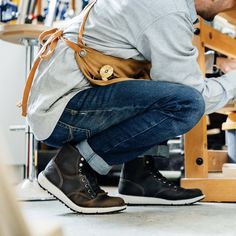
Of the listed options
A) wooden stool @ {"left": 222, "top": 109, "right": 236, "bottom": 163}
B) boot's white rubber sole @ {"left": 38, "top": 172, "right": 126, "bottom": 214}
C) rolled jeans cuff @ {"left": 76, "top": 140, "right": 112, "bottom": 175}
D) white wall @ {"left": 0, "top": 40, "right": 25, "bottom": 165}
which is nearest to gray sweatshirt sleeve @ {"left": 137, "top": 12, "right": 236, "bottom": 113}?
rolled jeans cuff @ {"left": 76, "top": 140, "right": 112, "bottom": 175}

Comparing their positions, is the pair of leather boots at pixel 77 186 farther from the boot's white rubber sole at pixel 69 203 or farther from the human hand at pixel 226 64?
the human hand at pixel 226 64

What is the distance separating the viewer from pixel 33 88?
125 cm

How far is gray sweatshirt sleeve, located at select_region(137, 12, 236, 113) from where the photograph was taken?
1127 millimetres

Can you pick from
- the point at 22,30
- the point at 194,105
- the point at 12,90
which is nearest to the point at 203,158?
the point at 194,105

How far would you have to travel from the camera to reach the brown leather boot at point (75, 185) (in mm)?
1199

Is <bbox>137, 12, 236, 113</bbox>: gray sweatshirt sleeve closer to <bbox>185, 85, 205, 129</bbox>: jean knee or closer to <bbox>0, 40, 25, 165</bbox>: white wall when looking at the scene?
<bbox>185, 85, 205, 129</bbox>: jean knee

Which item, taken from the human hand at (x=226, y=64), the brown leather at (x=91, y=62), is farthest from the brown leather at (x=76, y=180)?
the human hand at (x=226, y=64)

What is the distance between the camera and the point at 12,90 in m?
3.21

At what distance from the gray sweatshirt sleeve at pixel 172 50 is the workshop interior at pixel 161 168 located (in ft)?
0.91

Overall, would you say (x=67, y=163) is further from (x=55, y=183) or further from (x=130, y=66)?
(x=130, y=66)

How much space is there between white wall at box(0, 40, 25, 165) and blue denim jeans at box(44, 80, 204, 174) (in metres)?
1.96

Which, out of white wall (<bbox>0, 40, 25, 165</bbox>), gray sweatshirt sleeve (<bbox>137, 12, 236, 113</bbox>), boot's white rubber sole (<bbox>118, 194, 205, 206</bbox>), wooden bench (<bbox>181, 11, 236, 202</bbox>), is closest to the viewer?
gray sweatshirt sleeve (<bbox>137, 12, 236, 113</bbox>)

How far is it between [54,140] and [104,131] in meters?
0.15

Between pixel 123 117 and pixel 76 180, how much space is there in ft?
0.72
